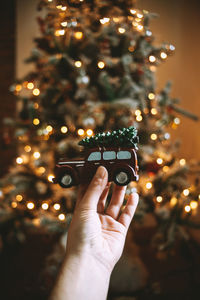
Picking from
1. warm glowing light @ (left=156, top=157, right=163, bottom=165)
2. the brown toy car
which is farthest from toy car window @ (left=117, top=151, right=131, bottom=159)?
warm glowing light @ (left=156, top=157, right=163, bottom=165)

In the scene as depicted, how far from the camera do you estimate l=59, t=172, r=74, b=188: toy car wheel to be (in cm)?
74

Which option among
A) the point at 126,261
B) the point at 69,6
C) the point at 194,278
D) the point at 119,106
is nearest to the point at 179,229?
the point at 126,261

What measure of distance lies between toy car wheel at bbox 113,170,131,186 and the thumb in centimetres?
3

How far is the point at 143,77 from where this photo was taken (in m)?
1.54

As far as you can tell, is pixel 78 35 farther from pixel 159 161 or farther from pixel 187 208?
pixel 187 208

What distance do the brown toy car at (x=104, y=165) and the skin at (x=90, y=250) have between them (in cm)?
3

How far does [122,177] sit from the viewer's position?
70 cm

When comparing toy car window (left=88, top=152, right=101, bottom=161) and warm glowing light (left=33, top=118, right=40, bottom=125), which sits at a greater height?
warm glowing light (left=33, top=118, right=40, bottom=125)

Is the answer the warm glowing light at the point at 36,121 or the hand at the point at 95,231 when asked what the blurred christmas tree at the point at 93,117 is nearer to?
the warm glowing light at the point at 36,121

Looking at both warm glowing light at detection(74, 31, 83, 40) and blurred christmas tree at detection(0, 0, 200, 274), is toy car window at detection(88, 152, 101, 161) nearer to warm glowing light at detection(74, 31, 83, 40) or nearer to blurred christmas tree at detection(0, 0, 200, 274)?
blurred christmas tree at detection(0, 0, 200, 274)

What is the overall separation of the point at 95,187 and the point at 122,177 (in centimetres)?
8

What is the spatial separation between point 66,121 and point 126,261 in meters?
1.05

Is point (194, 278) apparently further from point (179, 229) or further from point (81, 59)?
point (81, 59)

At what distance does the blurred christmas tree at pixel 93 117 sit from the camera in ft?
4.45
